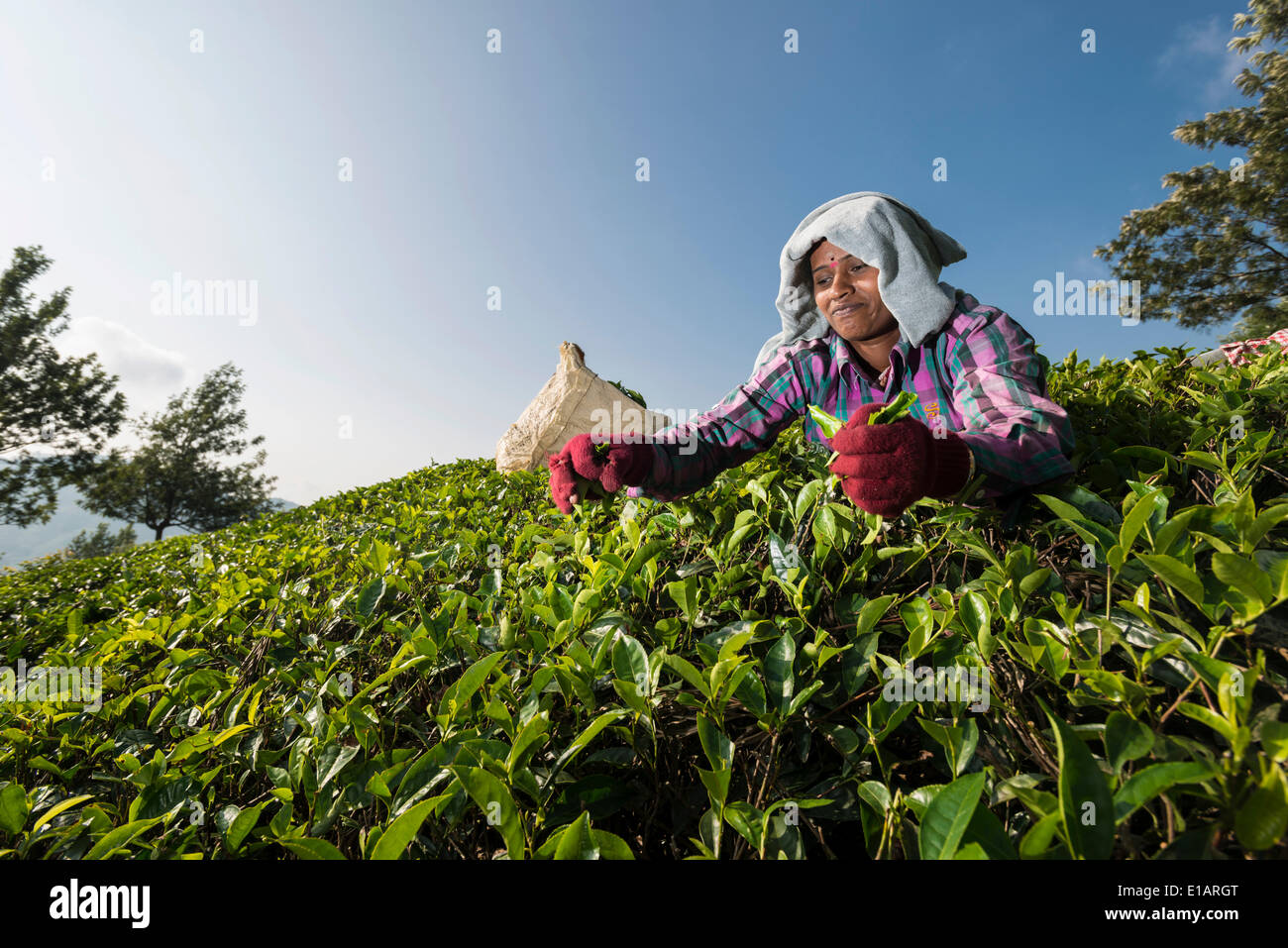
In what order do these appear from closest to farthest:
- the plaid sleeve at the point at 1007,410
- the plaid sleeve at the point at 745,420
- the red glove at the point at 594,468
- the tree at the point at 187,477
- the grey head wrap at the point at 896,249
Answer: the plaid sleeve at the point at 1007,410 < the red glove at the point at 594,468 < the grey head wrap at the point at 896,249 < the plaid sleeve at the point at 745,420 < the tree at the point at 187,477

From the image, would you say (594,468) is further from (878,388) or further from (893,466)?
(878,388)

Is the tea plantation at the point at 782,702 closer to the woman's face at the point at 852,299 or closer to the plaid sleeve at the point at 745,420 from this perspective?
the plaid sleeve at the point at 745,420

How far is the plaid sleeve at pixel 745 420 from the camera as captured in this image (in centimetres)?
202

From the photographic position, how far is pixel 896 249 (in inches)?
78.8

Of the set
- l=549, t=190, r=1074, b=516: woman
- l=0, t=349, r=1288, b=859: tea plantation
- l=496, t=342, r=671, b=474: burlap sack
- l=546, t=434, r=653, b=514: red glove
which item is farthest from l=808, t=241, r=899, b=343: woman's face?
l=496, t=342, r=671, b=474: burlap sack

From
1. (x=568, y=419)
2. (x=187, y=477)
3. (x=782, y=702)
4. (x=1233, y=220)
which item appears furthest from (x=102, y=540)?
(x=1233, y=220)

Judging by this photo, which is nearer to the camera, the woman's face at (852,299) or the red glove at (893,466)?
the red glove at (893,466)

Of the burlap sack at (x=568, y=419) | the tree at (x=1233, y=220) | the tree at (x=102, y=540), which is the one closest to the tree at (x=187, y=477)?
the tree at (x=102, y=540)

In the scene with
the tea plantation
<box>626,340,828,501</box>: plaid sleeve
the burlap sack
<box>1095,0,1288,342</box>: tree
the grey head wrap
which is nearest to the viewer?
the tea plantation

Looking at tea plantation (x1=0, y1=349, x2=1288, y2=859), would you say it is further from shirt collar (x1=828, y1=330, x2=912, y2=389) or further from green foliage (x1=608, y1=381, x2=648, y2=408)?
green foliage (x1=608, y1=381, x2=648, y2=408)

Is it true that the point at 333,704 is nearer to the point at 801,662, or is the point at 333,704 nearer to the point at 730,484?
the point at 801,662

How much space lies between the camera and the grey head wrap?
1.91 m
